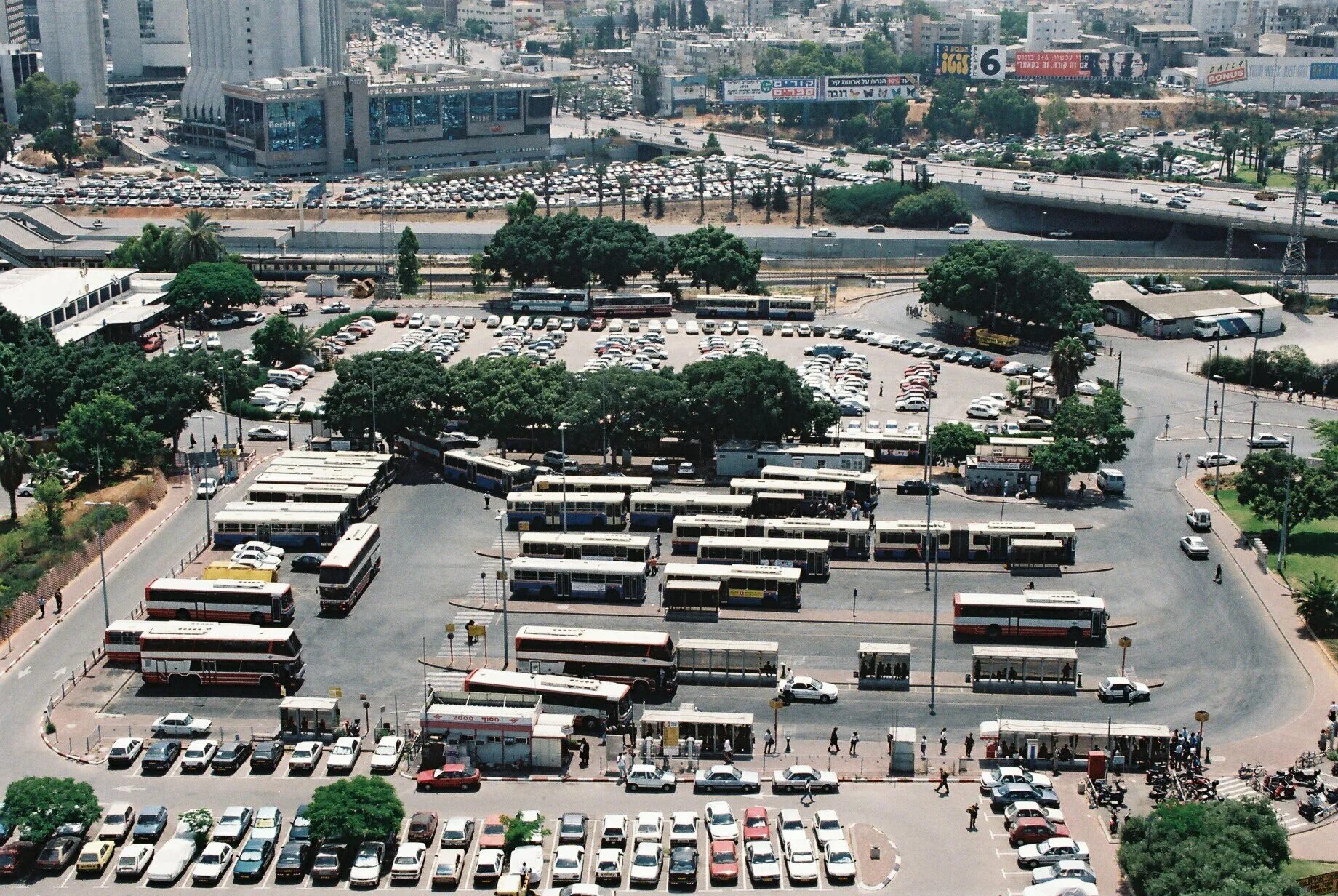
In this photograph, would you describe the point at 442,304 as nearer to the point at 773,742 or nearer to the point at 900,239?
the point at 900,239

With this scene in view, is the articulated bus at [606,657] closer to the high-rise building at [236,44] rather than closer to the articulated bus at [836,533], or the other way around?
the articulated bus at [836,533]

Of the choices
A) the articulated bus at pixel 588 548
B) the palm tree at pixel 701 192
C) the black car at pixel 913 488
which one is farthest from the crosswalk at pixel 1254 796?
the palm tree at pixel 701 192

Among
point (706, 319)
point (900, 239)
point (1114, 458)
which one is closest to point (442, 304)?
point (706, 319)

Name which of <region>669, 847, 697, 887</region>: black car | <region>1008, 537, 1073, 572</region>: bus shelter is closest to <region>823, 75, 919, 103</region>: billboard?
<region>1008, 537, 1073, 572</region>: bus shelter

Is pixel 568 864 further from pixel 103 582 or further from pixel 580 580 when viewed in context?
pixel 103 582

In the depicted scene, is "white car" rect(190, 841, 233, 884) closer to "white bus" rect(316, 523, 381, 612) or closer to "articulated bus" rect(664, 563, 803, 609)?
"white bus" rect(316, 523, 381, 612)
